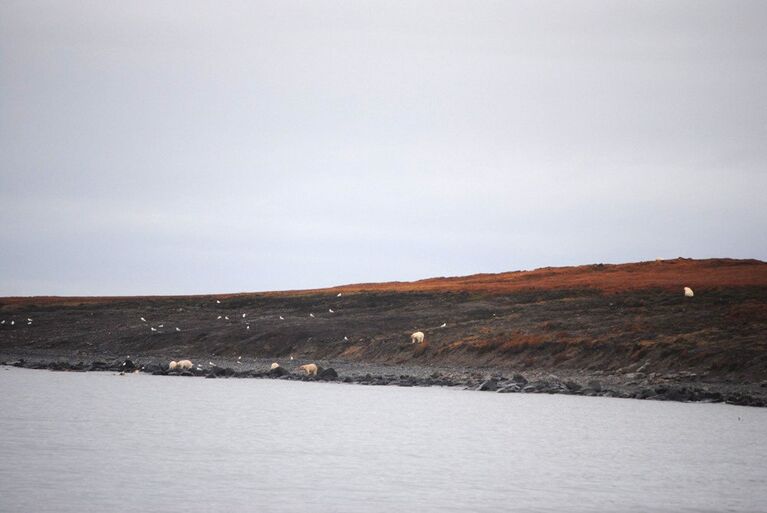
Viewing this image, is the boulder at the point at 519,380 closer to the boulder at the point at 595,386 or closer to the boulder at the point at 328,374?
the boulder at the point at 595,386

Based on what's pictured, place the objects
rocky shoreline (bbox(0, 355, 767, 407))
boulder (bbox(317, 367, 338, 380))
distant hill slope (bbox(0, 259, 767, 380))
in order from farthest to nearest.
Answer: boulder (bbox(317, 367, 338, 380)) < distant hill slope (bbox(0, 259, 767, 380)) < rocky shoreline (bbox(0, 355, 767, 407))

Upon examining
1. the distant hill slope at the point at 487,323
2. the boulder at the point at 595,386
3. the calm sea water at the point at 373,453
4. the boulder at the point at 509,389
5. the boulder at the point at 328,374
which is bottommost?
the calm sea water at the point at 373,453

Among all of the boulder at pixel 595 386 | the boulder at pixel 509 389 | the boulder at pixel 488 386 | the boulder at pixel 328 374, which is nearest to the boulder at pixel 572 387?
the boulder at pixel 595 386

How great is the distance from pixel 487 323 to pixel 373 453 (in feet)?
133

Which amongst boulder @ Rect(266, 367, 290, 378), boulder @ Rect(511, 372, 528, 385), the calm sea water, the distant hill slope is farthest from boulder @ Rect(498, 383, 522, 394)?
boulder @ Rect(266, 367, 290, 378)

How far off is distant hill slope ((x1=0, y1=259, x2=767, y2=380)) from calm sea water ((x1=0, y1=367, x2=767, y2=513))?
425 inches

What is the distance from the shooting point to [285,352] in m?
68.2

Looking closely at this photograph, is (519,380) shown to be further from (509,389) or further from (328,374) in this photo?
(328,374)

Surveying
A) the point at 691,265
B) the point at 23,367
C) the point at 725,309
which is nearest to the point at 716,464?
the point at 725,309

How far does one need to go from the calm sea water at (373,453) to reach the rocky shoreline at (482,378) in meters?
2.18

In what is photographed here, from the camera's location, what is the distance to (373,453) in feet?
88.8

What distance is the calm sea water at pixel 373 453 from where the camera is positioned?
20.2 metres

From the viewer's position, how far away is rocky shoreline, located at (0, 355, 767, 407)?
42.8 m

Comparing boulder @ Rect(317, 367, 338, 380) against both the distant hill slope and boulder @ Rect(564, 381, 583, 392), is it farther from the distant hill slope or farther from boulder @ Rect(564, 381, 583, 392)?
boulder @ Rect(564, 381, 583, 392)
